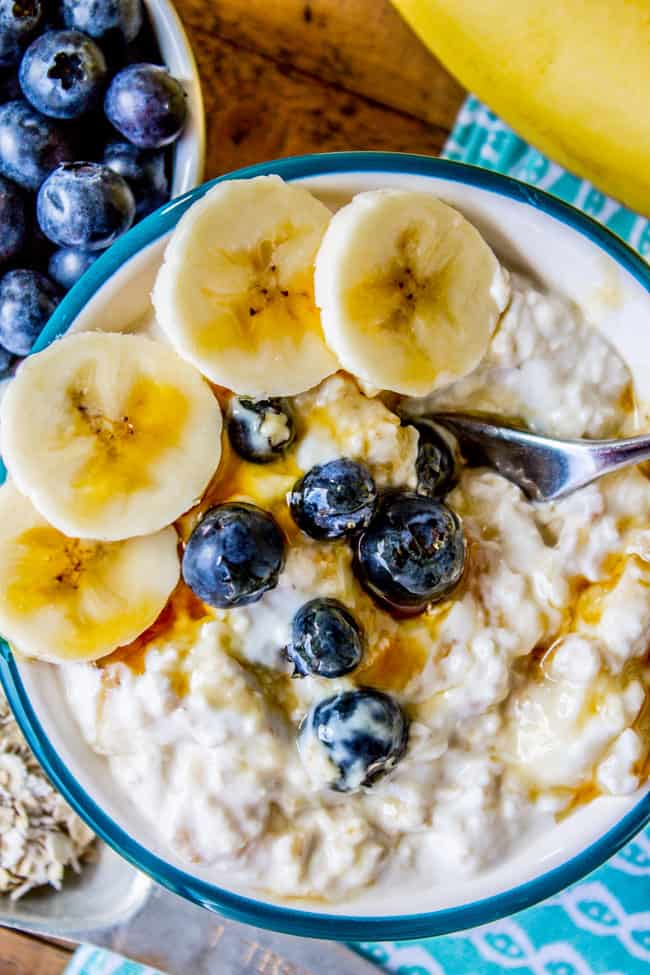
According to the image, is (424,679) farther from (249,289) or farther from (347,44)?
(347,44)

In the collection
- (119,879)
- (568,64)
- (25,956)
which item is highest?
(568,64)

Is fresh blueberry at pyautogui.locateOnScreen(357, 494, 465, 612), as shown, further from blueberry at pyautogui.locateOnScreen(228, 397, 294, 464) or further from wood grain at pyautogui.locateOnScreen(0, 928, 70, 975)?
wood grain at pyautogui.locateOnScreen(0, 928, 70, 975)

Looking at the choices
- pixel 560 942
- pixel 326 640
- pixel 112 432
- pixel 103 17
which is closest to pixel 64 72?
pixel 103 17

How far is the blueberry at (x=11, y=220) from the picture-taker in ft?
4.00

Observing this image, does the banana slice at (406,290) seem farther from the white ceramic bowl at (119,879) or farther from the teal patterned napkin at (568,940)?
the teal patterned napkin at (568,940)

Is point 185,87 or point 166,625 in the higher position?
point 185,87

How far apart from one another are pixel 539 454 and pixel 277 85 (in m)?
0.61

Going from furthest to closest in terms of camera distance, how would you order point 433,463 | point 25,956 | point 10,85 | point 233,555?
point 25,956
point 10,85
point 433,463
point 233,555

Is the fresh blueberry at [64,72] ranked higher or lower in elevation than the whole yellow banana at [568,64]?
lower

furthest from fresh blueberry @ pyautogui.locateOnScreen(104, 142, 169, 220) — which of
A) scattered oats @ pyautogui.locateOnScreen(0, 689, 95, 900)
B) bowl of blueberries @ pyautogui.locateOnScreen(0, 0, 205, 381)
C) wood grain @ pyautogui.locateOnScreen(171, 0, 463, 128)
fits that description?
scattered oats @ pyautogui.locateOnScreen(0, 689, 95, 900)

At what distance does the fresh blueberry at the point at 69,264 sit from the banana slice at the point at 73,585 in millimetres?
296

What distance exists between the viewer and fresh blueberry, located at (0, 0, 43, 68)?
1188 millimetres

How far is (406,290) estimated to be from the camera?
1.03 metres

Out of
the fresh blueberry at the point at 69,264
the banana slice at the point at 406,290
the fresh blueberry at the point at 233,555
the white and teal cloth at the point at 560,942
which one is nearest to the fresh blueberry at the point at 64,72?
the fresh blueberry at the point at 69,264
